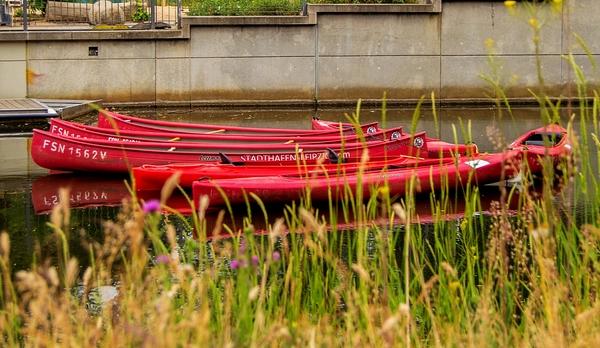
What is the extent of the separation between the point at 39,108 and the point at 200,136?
6.08 meters

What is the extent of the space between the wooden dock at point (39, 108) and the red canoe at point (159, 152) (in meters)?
4.58

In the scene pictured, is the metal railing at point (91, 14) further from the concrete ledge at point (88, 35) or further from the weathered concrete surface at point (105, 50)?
the weathered concrete surface at point (105, 50)

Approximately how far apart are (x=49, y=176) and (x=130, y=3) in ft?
31.6

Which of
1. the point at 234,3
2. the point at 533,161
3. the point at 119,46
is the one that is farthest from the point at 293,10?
the point at 533,161

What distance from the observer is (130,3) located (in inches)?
1022

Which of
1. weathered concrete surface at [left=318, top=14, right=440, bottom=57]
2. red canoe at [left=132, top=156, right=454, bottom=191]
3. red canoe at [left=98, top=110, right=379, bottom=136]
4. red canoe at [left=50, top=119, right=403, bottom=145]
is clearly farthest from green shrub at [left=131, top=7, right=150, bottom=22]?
red canoe at [left=132, top=156, right=454, bottom=191]

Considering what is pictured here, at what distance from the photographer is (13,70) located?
78.7 ft

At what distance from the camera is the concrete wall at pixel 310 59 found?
2434 centimetres

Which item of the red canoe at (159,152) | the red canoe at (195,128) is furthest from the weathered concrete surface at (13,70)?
the red canoe at (159,152)

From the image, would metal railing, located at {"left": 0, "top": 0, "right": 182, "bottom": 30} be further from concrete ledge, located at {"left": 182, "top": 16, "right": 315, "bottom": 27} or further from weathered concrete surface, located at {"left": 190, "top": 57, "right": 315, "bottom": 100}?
weathered concrete surface, located at {"left": 190, "top": 57, "right": 315, "bottom": 100}

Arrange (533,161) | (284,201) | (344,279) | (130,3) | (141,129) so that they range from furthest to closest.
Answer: (130,3) → (141,129) → (533,161) → (284,201) → (344,279)

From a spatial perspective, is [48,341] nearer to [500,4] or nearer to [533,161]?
[533,161]

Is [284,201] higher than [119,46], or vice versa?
[119,46]

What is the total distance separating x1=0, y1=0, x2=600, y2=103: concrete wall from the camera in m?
24.3
